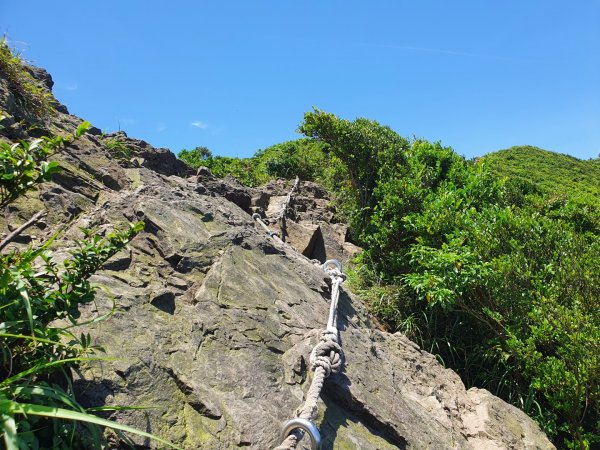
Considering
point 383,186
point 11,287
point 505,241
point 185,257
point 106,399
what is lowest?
point 106,399

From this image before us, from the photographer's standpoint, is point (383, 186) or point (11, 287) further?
point (383, 186)

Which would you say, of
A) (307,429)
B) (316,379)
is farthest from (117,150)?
(307,429)

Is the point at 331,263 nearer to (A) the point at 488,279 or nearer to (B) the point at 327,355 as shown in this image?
(B) the point at 327,355

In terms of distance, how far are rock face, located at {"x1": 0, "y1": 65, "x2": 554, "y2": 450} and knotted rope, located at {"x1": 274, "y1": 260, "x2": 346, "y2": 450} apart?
0.46ft

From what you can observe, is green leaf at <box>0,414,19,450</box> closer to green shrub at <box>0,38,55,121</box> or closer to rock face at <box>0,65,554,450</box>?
rock face at <box>0,65,554,450</box>

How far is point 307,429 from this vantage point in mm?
2111

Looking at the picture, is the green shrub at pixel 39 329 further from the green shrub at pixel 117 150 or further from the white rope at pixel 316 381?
the green shrub at pixel 117 150

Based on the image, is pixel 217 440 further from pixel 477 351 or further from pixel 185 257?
pixel 477 351

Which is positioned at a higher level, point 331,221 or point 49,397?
point 331,221

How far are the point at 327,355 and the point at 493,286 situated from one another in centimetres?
316

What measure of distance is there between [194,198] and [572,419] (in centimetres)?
455

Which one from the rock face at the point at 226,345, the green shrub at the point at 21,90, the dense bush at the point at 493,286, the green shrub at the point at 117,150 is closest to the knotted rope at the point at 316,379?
the rock face at the point at 226,345

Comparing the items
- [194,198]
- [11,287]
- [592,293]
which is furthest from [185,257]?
[592,293]

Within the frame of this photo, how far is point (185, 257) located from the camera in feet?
11.7
